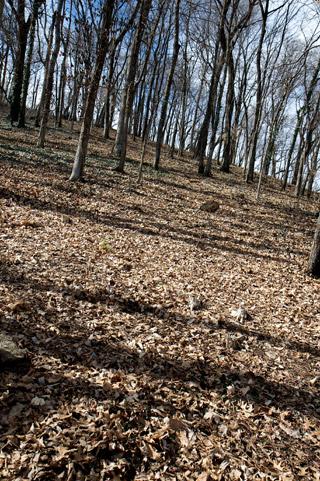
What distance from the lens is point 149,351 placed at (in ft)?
14.2

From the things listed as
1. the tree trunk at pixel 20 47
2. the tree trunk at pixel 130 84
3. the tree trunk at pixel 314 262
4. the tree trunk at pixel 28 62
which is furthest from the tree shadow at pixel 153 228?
the tree trunk at pixel 20 47

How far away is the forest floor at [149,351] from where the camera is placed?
2.99 m

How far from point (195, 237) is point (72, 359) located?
223 inches

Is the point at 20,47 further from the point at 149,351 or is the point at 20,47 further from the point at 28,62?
the point at 149,351

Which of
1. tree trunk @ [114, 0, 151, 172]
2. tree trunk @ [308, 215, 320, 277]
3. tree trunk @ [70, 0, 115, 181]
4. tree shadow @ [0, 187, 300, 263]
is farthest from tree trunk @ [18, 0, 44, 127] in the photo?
tree trunk @ [308, 215, 320, 277]

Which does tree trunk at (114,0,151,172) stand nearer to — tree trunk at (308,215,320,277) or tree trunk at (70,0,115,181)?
tree trunk at (70,0,115,181)

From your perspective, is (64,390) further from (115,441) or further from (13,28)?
(13,28)

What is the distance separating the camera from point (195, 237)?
9.07 metres

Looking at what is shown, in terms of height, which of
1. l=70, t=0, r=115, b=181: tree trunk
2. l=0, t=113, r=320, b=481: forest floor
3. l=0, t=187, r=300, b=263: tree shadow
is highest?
l=70, t=0, r=115, b=181: tree trunk

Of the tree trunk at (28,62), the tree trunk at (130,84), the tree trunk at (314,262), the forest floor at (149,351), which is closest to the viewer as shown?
the forest floor at (149,351)

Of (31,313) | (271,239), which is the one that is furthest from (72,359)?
(271,239)

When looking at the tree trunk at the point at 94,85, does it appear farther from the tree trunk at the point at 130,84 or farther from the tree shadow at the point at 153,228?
the tree shadow at the point at 153,228

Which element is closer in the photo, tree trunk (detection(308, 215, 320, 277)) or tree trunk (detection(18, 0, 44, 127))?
tree trunk (detection(308, 215, 320, 277))

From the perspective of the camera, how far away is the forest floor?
2992mm
